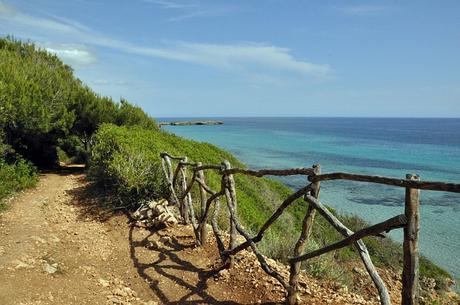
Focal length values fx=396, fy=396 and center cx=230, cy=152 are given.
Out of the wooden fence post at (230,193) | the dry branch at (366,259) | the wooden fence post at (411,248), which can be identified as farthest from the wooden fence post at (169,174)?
the wooden fence post at (411,248)

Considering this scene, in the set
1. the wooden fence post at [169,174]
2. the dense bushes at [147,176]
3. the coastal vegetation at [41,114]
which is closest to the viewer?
the wooden fence post at [169,174]

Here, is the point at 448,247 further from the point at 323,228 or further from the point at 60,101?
the point at 60,101

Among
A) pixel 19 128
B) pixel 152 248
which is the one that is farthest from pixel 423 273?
pixel 19 128

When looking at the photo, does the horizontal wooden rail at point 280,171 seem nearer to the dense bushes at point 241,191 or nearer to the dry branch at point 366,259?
the dry branch at point 366,259

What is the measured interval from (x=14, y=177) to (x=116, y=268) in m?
7.44

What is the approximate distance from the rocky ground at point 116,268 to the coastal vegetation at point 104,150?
2.99 ft

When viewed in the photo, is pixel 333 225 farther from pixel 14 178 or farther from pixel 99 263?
pixel 14 178

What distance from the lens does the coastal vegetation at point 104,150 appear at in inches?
419

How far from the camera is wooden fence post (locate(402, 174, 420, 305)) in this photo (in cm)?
373

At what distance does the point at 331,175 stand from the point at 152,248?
4668mm

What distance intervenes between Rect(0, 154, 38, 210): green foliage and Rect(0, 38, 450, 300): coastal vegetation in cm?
3

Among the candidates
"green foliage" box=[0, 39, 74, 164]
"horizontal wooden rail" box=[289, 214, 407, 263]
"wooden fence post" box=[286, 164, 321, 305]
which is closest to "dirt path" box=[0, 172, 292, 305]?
"wooden fence post" box=[286, 164, 321, 305]

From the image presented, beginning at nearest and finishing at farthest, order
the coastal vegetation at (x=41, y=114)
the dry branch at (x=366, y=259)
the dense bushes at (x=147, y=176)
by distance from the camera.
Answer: the dry branch at (x=366, y=259) < the dense bushes at (x=147, y=176) < the coastal vegetation at (x=41, y=114)

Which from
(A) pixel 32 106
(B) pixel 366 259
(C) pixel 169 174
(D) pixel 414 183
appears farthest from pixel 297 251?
(A) pixel 32 106
